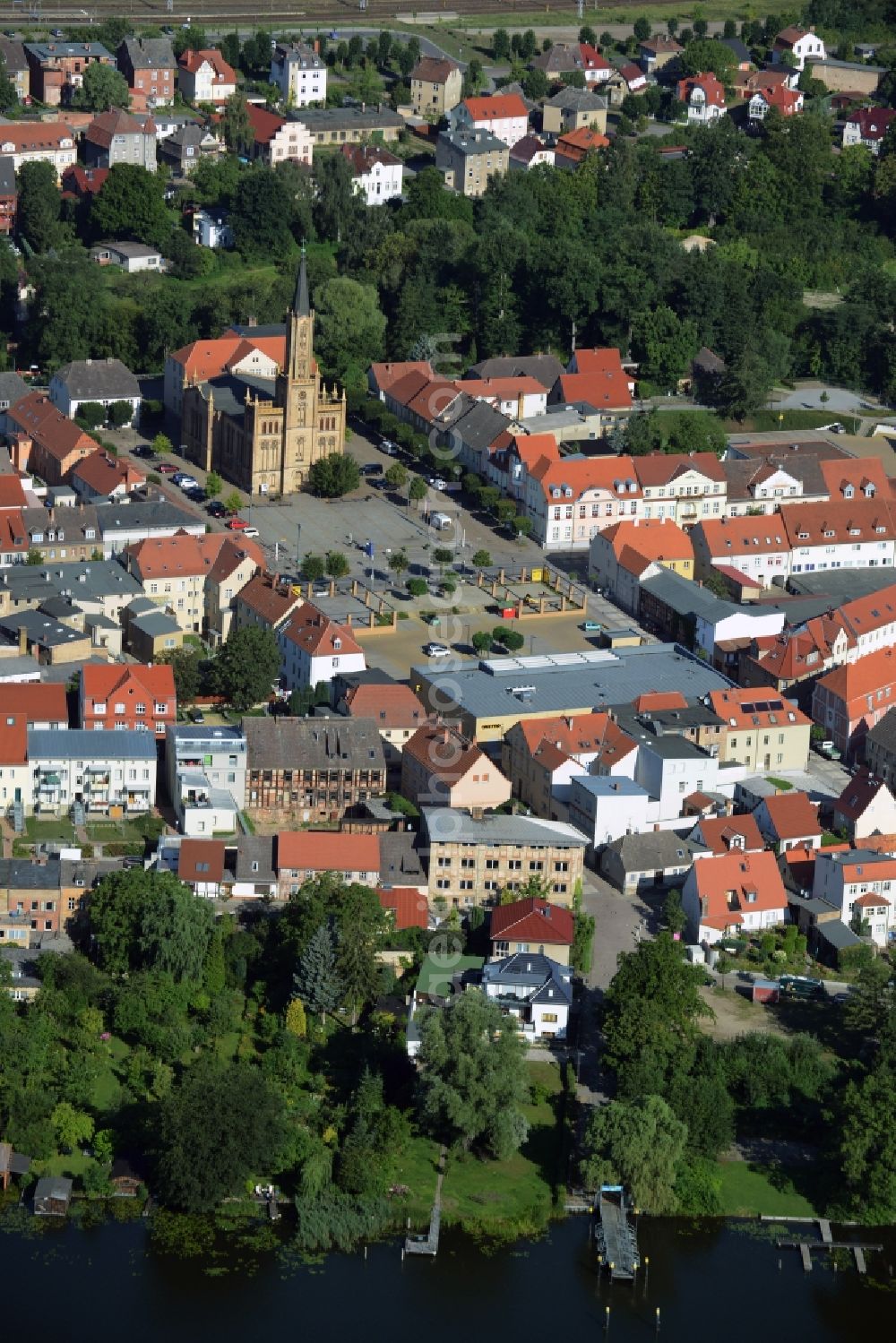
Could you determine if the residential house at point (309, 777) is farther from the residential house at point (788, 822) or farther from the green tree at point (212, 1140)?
the green tree at point (212, 1140)

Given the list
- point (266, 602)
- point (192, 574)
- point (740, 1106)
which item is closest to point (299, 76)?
point (192, 574)

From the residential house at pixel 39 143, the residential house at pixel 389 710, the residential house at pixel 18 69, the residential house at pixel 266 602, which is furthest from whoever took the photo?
the residential house at pixel 18 69

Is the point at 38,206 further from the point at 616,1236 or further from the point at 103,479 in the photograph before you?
the point at 616,1236

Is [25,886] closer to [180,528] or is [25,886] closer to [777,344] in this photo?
[180,528]

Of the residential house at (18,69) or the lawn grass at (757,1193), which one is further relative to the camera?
the residential house at (18,69)

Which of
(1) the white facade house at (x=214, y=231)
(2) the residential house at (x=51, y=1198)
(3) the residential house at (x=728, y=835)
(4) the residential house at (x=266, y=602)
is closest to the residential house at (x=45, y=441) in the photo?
(4) the residential house at (x=266, y=602)

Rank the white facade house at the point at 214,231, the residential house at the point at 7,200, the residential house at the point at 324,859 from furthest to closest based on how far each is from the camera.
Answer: the white facade house at the point at 214,231
the residential house at the point at 7,200
the residential house at the point at 324,859

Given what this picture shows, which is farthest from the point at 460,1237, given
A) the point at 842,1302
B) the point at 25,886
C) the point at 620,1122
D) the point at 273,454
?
the point at 273,454
